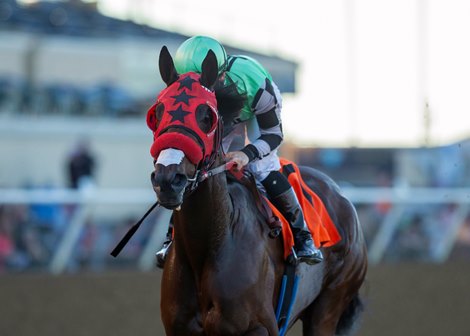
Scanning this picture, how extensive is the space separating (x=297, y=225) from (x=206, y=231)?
670mm

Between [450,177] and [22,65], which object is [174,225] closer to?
[450,177]

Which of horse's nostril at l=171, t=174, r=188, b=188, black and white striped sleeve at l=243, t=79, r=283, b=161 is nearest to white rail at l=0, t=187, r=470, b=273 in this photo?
black and white striped sleeve at l=243, t=79, r=283, b=161

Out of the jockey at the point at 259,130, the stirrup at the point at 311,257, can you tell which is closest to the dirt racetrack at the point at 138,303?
the stirrup at the point at 311,257

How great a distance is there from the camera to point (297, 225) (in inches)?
191

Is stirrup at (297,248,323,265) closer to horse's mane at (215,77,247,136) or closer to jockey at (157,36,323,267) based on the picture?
jockey at (157,36,323,267)

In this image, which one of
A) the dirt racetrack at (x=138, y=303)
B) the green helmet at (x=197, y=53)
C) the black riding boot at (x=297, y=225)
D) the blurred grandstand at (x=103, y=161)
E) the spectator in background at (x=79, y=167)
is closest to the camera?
the green helmet at (x=197, y=53)

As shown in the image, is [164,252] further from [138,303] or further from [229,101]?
[138,303]

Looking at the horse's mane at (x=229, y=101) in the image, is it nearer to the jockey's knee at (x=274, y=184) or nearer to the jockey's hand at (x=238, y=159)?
the jockey's hand at (x=238, y=159)

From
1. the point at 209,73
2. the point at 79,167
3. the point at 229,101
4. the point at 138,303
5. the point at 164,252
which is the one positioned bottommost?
the point at 138,303

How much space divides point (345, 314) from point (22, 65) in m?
12.2

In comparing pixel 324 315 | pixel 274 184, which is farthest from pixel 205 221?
pixel 324 315

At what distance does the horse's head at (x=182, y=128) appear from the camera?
12.3ft

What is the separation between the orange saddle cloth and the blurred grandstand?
373cm

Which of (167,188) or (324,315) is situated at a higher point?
(167,188)
